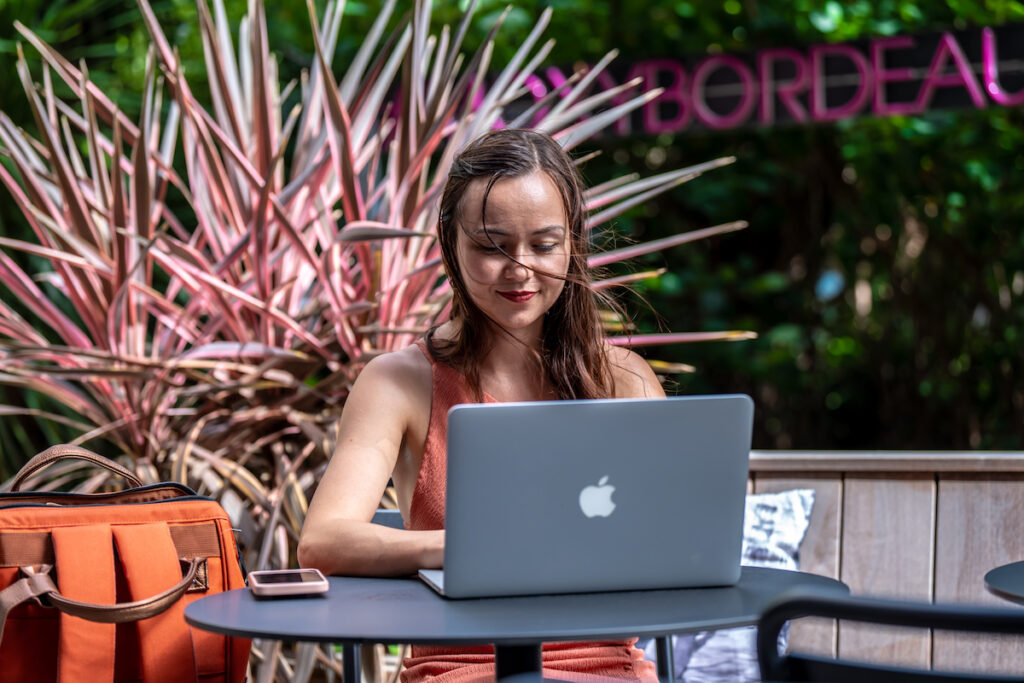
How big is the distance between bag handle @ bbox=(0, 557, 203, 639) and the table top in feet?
0.71

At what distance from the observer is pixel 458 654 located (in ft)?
4.75

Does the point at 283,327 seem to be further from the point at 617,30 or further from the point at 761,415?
the point at 761,415

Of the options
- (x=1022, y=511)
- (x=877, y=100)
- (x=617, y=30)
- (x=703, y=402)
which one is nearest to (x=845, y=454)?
(x=1022, y=511)

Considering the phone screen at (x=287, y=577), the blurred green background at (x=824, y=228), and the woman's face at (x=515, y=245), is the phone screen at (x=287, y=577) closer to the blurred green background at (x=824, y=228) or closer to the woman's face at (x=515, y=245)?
the woman's face at (x=515, y=245)

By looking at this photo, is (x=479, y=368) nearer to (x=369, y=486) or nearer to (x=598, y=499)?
(x=369, y=486)

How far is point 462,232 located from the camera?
5.13 ft

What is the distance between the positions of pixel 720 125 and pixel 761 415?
1723 millimetres

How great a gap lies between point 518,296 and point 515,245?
0.07 meters

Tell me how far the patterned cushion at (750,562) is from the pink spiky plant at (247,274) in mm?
368

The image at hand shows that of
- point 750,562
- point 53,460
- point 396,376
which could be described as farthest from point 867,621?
point 750,562

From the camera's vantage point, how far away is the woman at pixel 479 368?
54.9 inches

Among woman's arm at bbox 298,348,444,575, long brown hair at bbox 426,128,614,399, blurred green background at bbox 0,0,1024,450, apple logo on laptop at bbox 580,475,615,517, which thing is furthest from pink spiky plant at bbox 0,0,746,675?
blurred green background at bbox 0,0,1024,450

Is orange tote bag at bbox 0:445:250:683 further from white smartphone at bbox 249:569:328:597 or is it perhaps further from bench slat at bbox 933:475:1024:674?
bench slat at bbox 933:475:1024:674

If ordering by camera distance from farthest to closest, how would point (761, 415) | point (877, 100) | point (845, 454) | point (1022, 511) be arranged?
point (761, 415), point (877, 100), point (845, 454), point (1022, 511)
